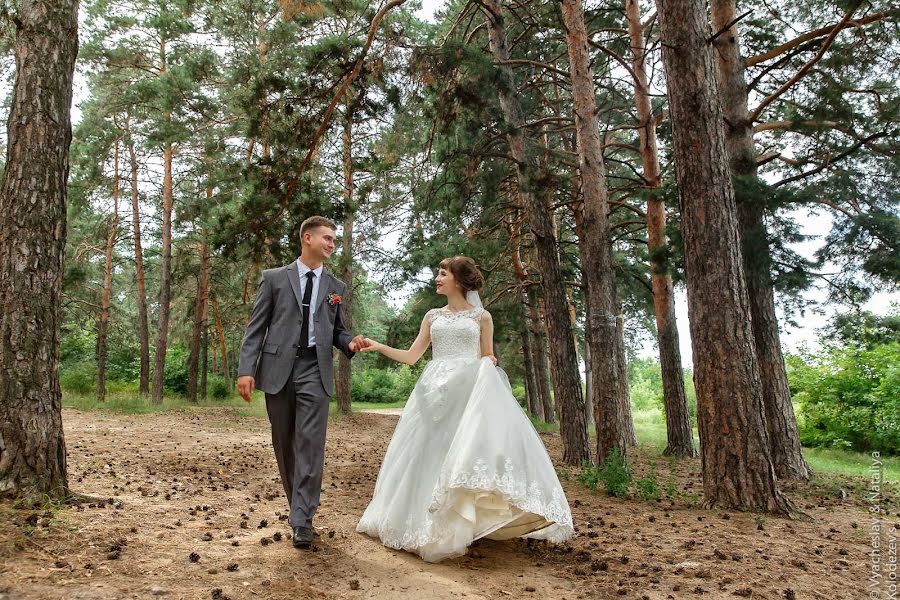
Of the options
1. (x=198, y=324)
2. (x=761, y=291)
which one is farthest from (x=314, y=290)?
(x=198, y=324)

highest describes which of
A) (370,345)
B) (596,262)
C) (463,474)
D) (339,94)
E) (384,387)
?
(339,94)

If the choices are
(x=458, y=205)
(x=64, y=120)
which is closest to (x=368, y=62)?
(x=458, y=205)

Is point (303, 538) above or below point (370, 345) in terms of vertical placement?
below

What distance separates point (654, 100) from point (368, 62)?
9.38 metres

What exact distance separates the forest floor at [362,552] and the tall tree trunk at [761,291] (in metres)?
1.40

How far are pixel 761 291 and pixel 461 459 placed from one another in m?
6.44

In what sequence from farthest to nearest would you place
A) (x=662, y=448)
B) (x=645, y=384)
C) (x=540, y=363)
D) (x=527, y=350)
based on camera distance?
(x=645, y=384) → (x=540, y=363) → (x=527, y=350) → (x=662, y=448)

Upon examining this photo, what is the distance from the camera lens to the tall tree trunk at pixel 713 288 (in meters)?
6.02

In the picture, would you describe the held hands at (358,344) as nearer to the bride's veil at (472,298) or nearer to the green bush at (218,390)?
the bride's veil at (472,298)

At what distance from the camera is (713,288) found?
6199 mm

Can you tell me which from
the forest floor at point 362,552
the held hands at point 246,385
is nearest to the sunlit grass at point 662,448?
the forest floor at point 362,552

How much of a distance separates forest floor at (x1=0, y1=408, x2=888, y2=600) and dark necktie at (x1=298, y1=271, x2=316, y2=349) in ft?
4.77

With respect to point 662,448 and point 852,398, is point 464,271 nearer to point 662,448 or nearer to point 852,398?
point 662,448

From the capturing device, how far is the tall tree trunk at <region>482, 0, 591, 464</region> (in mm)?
10656
